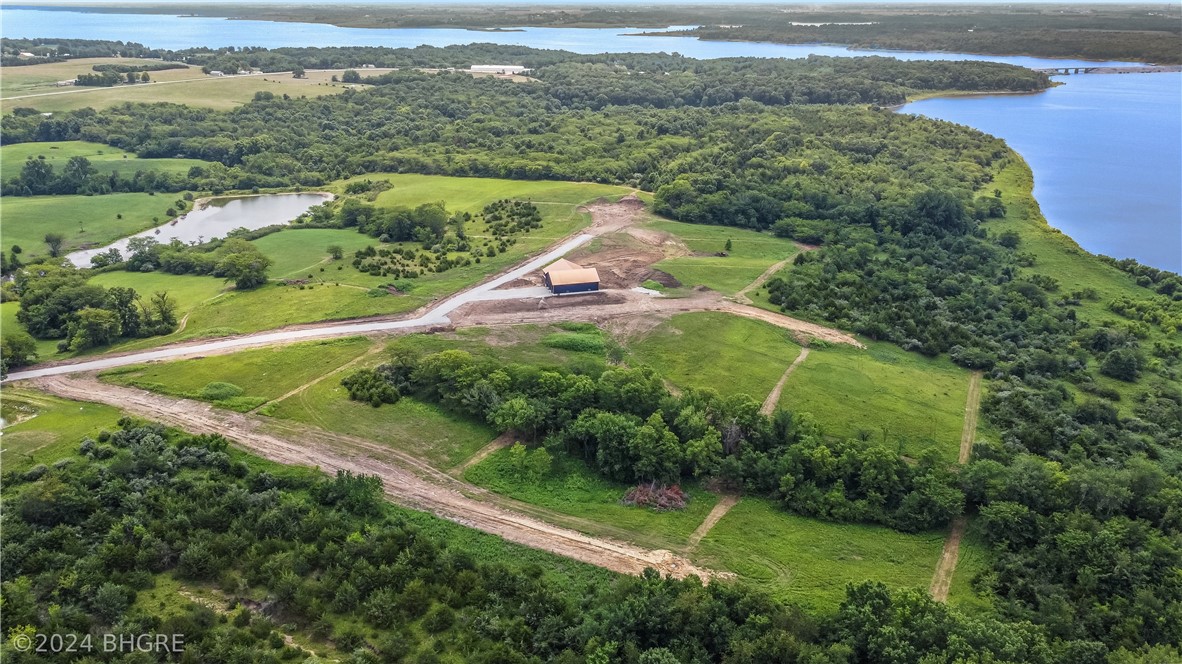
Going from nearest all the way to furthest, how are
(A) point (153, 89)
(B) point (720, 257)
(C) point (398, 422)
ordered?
(C) point (398, 422)
(B) point (720, 257)
(A) point (153, 89)

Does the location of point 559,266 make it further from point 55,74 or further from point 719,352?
point 55,74

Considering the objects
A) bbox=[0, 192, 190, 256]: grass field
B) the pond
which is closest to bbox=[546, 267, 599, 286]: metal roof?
the pond

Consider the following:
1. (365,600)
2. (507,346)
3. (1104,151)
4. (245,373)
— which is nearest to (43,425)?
(245,373)

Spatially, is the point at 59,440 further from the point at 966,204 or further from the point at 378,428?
the point at 966,204

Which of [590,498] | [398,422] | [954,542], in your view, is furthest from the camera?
[398,422]

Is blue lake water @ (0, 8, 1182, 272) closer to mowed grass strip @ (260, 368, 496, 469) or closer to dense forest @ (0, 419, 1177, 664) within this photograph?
dense forest @ (0, 419, 1177, 664)
